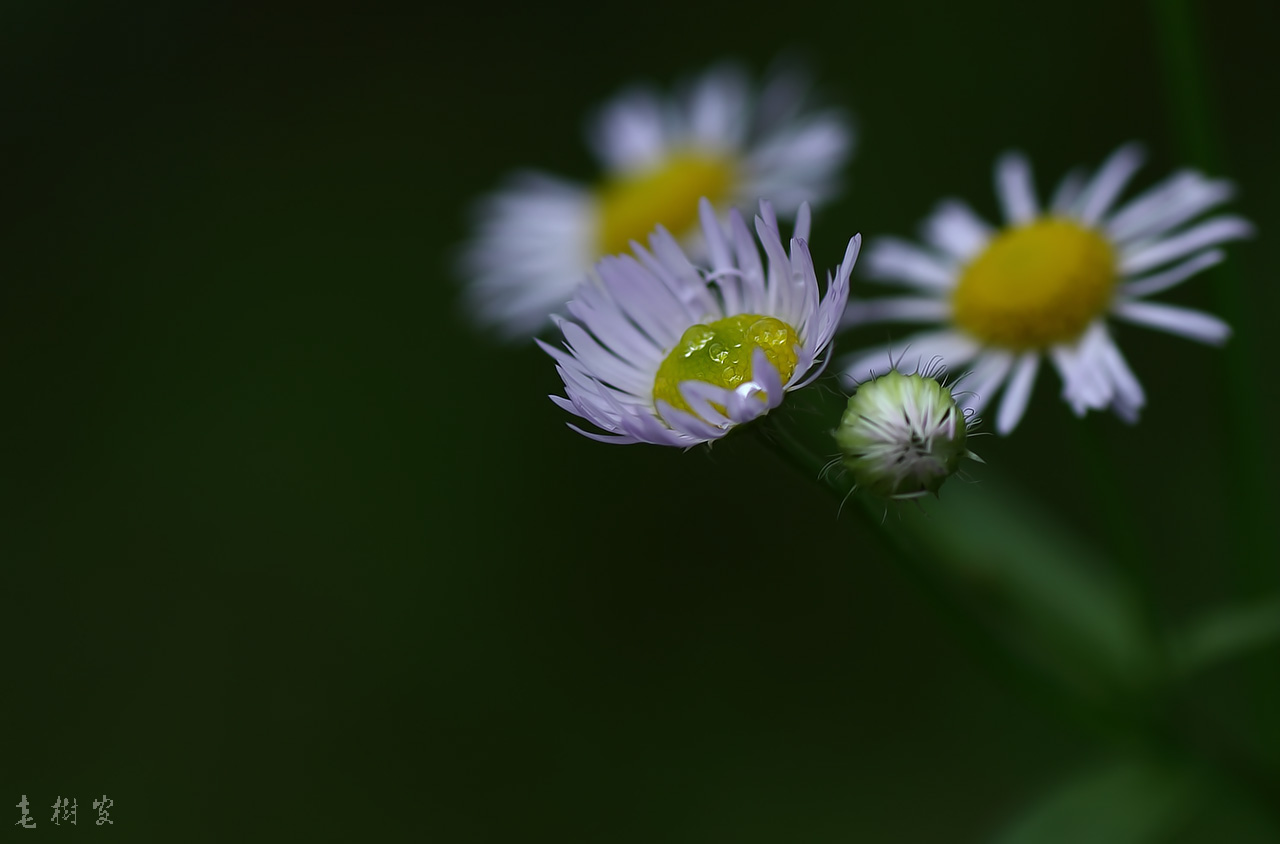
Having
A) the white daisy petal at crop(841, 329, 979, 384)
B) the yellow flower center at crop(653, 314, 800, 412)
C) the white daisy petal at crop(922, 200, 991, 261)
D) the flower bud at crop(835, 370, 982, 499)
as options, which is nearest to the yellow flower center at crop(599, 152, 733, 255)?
the white daisy petal at crop(922, 200, 991, 261)

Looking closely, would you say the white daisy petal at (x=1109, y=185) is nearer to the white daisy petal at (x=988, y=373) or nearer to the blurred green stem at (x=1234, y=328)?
the blurred green stem at (x=1234, y=328)

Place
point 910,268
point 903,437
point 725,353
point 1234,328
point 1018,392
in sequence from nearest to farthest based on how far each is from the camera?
point 903,437 → point 725,353 → point 1018,392 → point 1234,328 → point 910,268

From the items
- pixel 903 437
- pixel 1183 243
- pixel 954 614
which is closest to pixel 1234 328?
pixel 1183 243

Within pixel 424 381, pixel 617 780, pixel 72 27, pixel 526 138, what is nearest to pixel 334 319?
pixel 424 381

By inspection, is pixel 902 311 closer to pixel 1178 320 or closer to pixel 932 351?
pixel 932 351

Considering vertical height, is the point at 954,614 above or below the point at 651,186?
below

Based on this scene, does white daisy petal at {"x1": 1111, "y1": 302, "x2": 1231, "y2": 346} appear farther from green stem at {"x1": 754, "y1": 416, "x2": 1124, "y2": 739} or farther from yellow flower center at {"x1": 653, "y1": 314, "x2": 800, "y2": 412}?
yellow flower center at {"x1": 653, "y1": 314, "x2": 800, "y2": 412}

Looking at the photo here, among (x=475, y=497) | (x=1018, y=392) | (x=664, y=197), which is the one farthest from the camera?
(x=475, y=497)
